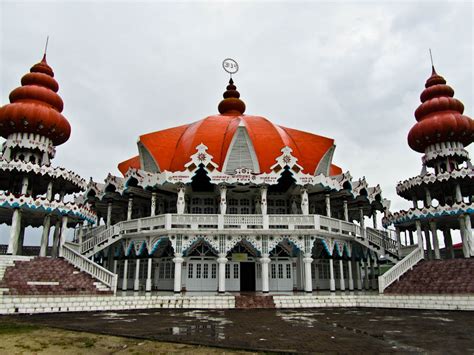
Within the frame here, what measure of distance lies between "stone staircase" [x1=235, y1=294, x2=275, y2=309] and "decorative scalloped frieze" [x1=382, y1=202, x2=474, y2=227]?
14945mm

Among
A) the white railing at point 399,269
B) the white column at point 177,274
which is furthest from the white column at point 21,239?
the white railing at point 399,269

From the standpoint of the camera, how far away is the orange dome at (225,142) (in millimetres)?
30797

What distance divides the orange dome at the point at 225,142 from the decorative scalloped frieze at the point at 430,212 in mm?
8183

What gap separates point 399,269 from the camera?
85.1ft

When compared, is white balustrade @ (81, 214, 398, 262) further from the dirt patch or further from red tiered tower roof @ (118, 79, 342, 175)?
the dirt patch

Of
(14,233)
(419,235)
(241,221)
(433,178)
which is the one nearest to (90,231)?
(14,233)

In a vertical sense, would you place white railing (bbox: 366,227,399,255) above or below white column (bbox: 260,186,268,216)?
below

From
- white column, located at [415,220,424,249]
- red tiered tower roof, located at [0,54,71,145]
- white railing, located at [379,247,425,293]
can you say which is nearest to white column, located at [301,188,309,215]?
white railing, located at [379,247,425,293]

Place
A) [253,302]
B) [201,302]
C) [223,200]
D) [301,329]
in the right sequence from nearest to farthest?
[301,329], [201,302], [253,302], [223,200]

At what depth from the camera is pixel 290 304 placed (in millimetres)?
22688

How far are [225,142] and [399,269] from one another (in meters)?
16.4

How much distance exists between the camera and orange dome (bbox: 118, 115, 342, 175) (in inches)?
1212

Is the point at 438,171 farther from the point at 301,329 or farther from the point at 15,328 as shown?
the point at 15,328

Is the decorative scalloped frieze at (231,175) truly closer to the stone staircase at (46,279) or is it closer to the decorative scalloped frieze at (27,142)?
the stone staircase at (46,279)
